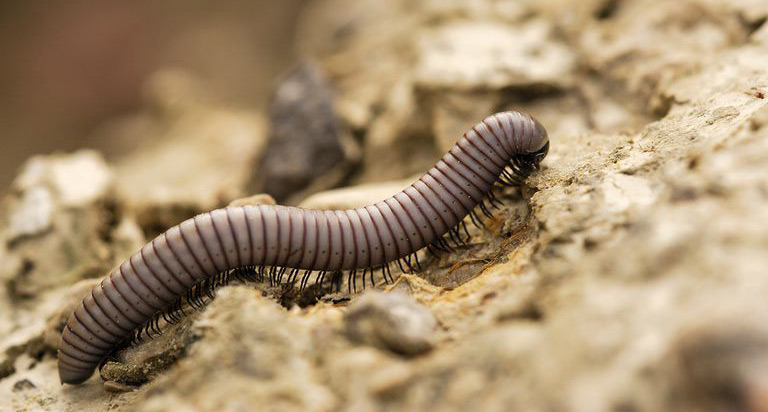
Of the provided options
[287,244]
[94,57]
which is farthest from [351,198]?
[94,57]

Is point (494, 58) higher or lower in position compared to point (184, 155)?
lower

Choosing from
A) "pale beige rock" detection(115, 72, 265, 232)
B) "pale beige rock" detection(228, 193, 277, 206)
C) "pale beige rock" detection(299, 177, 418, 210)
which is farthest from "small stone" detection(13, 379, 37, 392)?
"pale beige rock" detection(299, 177, 418, 210)

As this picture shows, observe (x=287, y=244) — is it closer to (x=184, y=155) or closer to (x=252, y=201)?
(x=252, y=201)

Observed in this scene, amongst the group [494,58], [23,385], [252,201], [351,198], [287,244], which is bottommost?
[23,385]

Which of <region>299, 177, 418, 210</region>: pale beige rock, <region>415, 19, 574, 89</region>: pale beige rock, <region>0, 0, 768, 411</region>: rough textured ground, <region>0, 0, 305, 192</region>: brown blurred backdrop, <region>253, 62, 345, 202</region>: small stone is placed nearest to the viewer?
<region>0, 0, 768, 411</region>: rough textured ground

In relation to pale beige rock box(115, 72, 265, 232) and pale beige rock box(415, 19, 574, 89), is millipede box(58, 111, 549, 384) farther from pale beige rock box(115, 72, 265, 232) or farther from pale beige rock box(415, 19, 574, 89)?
pale beige rock box(115, 72, 265, 232)

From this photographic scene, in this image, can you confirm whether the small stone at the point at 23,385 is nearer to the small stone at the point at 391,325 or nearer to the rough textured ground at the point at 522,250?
the rough textured ground at the point at 522,250

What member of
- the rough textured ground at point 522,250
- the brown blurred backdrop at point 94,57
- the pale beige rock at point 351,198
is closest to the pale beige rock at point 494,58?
the rough textured ground at point 522,250
